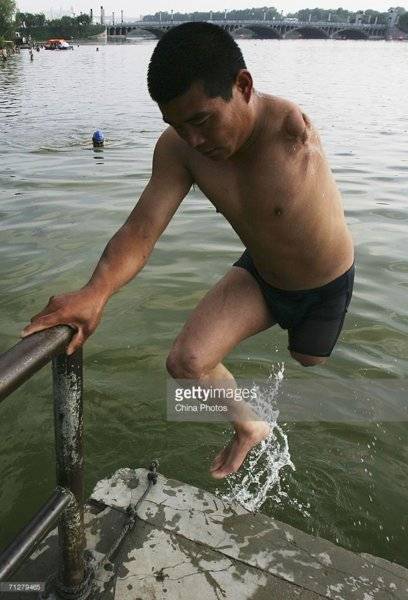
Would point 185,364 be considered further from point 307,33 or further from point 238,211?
point 307,33

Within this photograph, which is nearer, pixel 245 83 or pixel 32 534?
pixel 32 534

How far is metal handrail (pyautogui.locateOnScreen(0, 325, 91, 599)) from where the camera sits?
1353 mm

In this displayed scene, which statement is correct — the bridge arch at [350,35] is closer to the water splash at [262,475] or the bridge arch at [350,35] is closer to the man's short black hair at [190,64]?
the water splash at [262,475]

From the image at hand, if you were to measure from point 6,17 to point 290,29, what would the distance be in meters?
74.5

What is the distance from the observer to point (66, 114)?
2244 cm

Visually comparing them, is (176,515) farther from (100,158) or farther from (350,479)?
(100,158)

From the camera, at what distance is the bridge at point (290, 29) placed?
118 meters

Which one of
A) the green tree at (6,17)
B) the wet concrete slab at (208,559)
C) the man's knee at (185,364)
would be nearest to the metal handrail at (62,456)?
the wet concrete slab at (208,559)

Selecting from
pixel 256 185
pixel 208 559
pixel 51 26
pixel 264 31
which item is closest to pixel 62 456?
pixel 208 559

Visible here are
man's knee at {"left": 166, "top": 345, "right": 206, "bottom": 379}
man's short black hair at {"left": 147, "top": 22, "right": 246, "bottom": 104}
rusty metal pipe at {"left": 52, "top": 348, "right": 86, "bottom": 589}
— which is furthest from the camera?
man's knee at {"left": 166, "top": 345, "right": 206, "bottom": 379}

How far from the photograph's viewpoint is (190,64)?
2078mm

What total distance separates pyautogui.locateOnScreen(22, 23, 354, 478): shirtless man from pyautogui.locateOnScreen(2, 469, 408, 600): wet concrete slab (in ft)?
1.99

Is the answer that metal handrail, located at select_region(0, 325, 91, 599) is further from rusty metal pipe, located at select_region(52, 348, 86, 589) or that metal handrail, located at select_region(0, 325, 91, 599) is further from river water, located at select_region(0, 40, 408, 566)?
river water, located at select_region(0, 40, 408, 566)

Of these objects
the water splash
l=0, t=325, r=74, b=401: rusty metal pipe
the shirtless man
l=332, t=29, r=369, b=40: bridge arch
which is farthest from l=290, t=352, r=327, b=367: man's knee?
l=332, t=29, r=369, b=40: bridge arch
